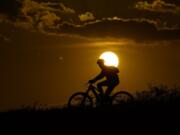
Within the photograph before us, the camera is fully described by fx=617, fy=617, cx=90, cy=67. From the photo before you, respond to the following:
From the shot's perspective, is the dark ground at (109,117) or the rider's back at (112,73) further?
the rider's back at (112,73)

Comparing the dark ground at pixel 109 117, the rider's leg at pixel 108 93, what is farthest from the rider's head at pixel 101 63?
the dark ground at pixel 109 117

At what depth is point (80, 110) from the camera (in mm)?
18125

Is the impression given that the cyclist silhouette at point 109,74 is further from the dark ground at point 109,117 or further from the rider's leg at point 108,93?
the dark ground at point 109,117

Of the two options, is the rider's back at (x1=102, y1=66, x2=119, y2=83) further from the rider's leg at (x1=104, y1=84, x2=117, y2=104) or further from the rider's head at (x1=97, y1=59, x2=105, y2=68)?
the rider's leg at (x1=104, y1=84, x2=117, y2=104)

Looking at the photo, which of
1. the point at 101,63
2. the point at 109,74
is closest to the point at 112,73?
the point at 109,74

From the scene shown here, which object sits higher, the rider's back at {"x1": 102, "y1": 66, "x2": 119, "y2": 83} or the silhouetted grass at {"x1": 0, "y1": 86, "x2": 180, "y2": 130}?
the rider's back at {"x1": 102, "y1": 66, "x2": 119, "y2": 83}

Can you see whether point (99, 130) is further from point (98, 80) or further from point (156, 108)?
point (98, 80)

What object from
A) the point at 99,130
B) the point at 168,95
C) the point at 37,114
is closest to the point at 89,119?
the point at 99,130

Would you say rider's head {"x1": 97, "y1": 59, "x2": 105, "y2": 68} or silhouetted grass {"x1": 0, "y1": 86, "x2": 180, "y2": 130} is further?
rider's head {"x1": 97, "y1": 59, "x2": 105, "y2": 68}

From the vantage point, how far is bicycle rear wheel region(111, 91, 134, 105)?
20.1 meters

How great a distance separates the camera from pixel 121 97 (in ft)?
68.2

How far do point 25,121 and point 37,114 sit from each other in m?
1.47

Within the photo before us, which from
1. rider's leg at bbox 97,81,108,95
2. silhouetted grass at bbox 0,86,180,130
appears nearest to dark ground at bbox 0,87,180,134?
silhouetted grass at bbox 0,86,180,130

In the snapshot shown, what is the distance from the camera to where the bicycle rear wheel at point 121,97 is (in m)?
20.1
